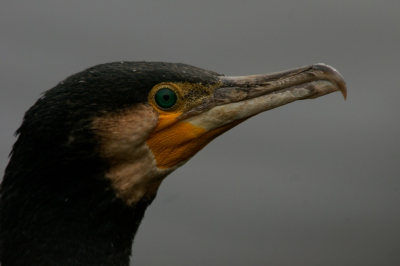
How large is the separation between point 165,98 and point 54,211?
0.61m

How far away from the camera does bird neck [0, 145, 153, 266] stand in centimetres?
263

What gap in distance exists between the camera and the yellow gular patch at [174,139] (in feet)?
9.14

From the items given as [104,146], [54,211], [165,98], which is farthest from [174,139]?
[54,211]

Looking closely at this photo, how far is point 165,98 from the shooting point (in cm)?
276

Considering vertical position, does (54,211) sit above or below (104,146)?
below

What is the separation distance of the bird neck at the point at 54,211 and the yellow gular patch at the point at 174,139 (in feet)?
0.83

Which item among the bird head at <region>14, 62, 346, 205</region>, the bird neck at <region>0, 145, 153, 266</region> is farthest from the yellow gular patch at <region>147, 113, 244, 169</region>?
the bird neck at <region>0, 145, 153, 266</region>

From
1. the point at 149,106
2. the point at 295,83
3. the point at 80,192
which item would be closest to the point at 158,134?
the point at 149,106

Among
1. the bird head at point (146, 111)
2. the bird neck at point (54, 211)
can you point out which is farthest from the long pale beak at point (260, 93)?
the bird neck at point (54, 211)

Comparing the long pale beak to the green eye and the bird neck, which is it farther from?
the bird neck

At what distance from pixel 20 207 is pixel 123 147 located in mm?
453

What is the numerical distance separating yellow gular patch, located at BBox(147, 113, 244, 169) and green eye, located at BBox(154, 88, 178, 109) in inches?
1.8

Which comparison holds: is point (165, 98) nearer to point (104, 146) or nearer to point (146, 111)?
point (146, 111)

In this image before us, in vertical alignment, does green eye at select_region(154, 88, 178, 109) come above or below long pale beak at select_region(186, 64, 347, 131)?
above
